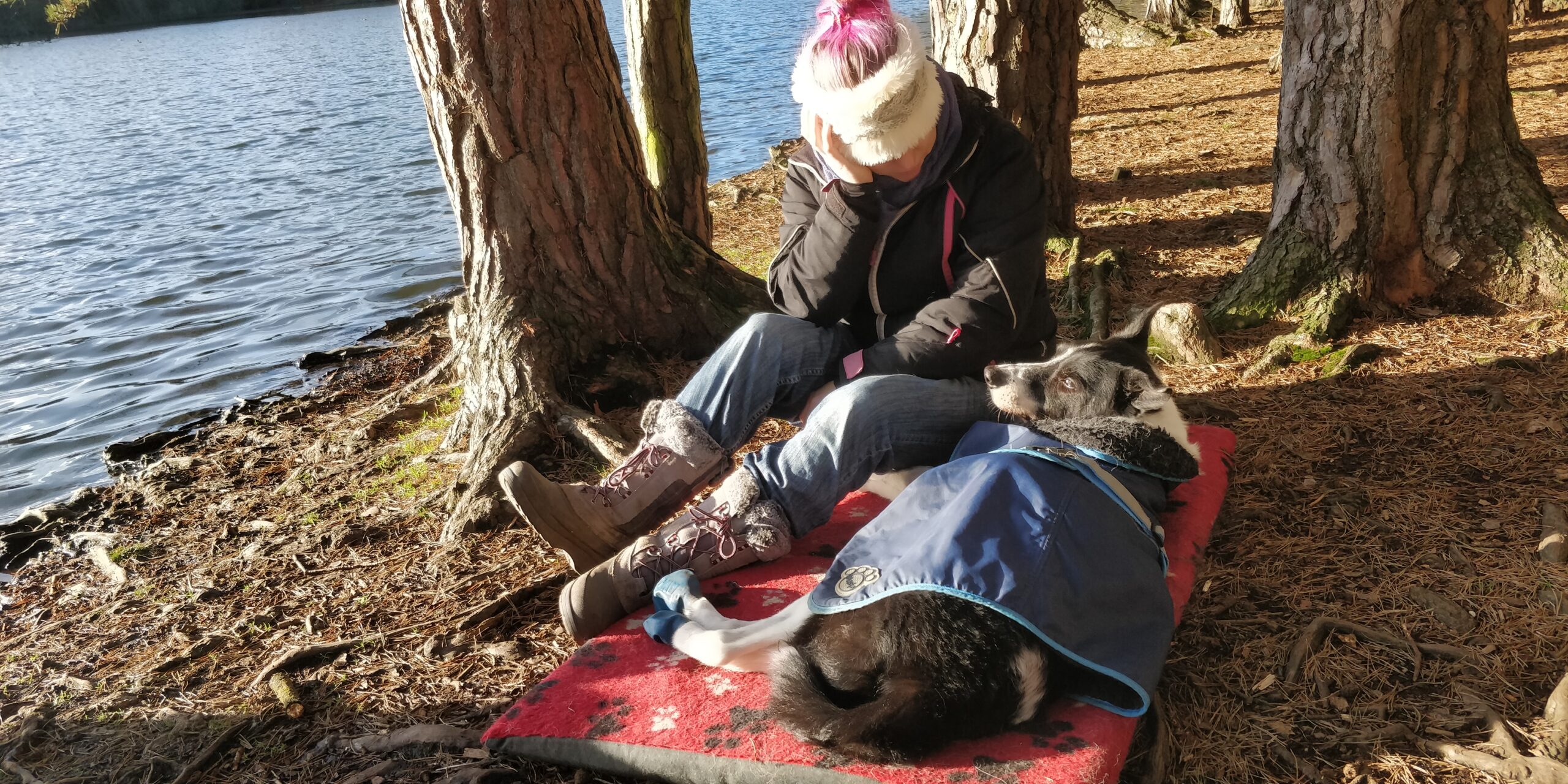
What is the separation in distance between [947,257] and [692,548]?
122 cm

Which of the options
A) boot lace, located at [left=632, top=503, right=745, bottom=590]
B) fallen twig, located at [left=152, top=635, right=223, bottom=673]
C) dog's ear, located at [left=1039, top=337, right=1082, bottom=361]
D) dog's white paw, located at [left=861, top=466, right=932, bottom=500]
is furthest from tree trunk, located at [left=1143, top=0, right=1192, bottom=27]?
fallen twig, located at [left=152, top=635, right=223, bottom=673]

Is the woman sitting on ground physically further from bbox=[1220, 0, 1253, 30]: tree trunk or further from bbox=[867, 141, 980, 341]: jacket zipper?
bbox=[1220, 0, 1253, 30]: tree trunk

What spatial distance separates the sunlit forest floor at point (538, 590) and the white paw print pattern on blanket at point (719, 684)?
1.25 feet

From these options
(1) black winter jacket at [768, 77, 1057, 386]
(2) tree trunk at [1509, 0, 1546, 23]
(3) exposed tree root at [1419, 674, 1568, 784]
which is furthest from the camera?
(2) tree trunk at [1509, 0, 1546, 23]

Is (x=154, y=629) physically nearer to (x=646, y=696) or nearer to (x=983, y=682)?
(x=646, y=696)

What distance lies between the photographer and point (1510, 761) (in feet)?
7.02

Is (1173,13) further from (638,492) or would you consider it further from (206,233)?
(638,492)

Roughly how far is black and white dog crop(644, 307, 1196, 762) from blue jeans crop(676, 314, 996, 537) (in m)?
0.34

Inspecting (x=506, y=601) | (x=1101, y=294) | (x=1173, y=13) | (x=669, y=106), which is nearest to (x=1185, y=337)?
(x=1101, y=294)

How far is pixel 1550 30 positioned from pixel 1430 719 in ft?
40.1

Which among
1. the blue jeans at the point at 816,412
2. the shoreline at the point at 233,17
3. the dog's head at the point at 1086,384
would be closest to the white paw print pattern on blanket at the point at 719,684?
the blue jeans at the point at 816,412

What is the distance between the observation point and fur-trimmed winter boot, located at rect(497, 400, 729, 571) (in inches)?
117

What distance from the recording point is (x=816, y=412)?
9.68 ft

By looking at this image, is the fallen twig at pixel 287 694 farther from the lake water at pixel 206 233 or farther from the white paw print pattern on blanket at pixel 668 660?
the lake water at pixel 206 233
